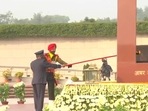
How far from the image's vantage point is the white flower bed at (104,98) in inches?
210

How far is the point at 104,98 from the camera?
5.23m

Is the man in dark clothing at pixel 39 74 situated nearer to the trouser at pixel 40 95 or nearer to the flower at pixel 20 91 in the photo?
the trouser at pixel 40 95

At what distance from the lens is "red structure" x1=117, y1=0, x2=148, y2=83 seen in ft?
28.1

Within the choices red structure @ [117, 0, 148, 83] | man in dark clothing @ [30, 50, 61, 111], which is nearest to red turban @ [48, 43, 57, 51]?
man in dark clothing @ [30, 50, 61, 111]

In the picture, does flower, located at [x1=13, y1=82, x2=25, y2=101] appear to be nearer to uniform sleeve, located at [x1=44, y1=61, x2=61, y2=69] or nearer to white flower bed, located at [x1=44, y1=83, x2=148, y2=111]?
uniform sleeve, located at [x1=44, y1=61, x2=61, y2=69]

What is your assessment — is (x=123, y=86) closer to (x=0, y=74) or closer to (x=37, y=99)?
(x=37, y=99)

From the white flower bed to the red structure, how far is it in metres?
1.18

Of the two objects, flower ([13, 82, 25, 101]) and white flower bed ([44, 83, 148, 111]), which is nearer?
white flower bed ([44, 83, 148, 111])

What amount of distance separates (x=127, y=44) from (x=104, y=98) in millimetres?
3557

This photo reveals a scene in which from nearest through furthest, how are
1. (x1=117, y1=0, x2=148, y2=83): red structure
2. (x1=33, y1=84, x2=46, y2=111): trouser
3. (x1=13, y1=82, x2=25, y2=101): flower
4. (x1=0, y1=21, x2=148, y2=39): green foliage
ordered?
(x1=117, y1=0, x2=148, y2=83): red structure → (x1=33, y1=84, x2=46, y2=111): trouser → (x1=13, y1=82, x2=25, y2=101): flower → (x1=0, y1=21, x2=148, y2=39): green foliage

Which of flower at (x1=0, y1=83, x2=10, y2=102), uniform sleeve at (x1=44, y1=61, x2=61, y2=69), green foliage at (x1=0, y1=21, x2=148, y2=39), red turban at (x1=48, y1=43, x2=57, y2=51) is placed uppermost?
green foliage at (x1=0, y1=21, x2=148, y2=39)

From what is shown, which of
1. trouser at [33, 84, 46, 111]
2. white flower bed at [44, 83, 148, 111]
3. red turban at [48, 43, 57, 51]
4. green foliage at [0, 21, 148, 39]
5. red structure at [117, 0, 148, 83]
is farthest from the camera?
green foliage at [0, 21, 148, 39]

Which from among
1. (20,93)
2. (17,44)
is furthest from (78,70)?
(20,93)

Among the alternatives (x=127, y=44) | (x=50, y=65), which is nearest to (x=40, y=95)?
(x=50, y=65)
